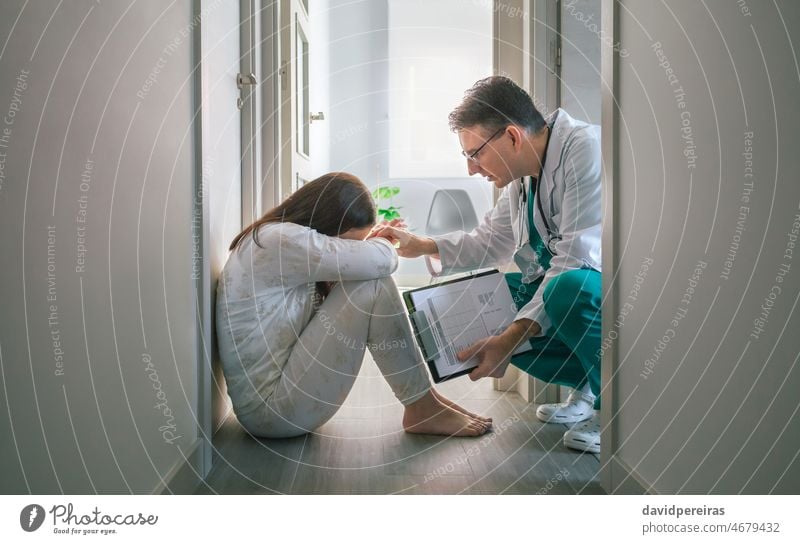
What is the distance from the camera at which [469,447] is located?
1.40 m

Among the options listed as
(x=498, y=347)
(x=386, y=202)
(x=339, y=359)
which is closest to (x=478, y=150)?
(x=498, y=347)

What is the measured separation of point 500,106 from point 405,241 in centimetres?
43

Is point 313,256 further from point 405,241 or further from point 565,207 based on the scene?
point 565,207

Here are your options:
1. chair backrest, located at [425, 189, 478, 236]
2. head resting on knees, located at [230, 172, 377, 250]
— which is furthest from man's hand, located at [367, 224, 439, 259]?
chair backrest, located at [425, 189, 478, 236]

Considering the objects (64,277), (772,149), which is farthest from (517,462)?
(64,277)

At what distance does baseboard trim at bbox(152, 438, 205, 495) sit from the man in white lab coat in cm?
57

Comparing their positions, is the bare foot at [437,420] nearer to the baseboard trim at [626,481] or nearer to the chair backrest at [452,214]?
the baseboard trim at [626,481]

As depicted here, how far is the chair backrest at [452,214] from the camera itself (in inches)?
125

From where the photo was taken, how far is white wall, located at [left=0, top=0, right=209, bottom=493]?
60 cm

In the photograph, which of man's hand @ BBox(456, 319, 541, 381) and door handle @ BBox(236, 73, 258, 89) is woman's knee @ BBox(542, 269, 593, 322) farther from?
door handle @ BBox(236, 73, 258, 89)

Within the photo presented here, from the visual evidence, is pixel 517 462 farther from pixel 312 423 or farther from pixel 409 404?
pixel 312 423

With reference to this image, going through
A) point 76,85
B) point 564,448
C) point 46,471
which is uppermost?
point 76,85

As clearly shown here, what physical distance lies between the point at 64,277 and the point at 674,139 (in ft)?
2.61

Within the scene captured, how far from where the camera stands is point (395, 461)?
131cm
